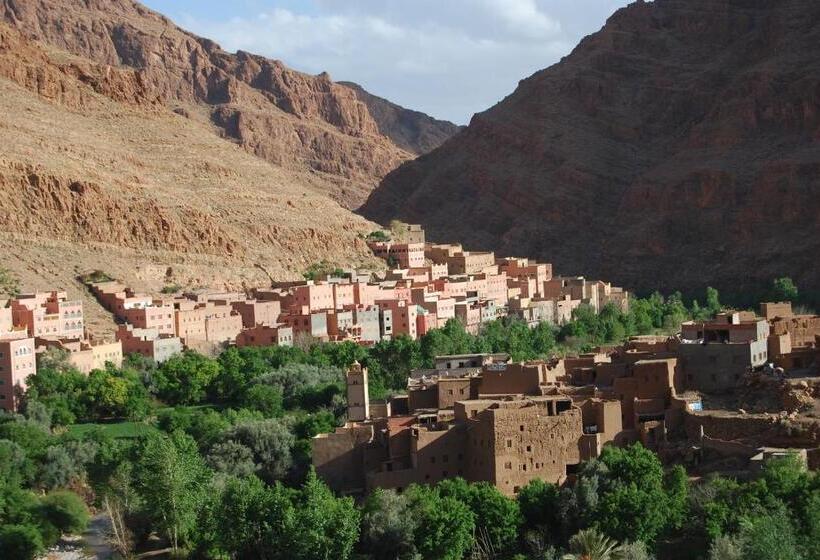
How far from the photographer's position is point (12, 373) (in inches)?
1957

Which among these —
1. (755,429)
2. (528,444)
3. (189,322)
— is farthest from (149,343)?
(755,429)

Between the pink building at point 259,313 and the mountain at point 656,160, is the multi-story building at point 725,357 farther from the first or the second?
the mountain at point 656,160

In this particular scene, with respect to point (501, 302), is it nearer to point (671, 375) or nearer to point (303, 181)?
point (671, 375)

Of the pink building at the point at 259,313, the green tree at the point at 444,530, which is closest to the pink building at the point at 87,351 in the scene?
the pink building at the point at 259,313

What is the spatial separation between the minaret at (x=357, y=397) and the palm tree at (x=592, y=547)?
10619mm

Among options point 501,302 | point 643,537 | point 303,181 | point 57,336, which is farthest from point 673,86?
point 643,537

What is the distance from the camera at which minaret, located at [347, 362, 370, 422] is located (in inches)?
1585

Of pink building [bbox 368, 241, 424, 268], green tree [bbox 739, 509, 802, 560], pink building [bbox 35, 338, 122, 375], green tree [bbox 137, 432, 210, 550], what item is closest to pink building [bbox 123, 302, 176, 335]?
pink building [bbox 35, 338, 122, 375]

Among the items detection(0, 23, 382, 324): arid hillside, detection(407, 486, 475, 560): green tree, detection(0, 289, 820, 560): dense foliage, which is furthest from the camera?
detection(0, 23, 382, 324): arid hillside

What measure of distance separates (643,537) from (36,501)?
52.9 ft

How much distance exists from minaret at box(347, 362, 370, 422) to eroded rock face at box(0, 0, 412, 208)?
105 meters

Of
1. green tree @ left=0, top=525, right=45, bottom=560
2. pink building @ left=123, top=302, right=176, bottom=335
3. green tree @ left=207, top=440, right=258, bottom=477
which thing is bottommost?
green tree @ left=0, top=525, right=45, bottom=560

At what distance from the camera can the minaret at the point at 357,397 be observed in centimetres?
4025

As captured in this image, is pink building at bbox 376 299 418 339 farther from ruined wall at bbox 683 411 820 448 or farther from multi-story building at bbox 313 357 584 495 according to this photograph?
ruined wall at bbox 683 411 820 448
